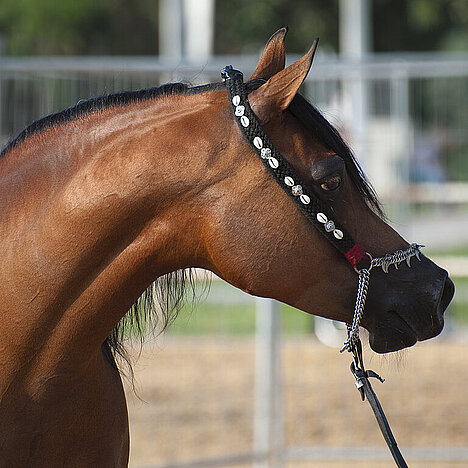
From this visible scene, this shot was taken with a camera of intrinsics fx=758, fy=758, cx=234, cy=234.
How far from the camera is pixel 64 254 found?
1.87 meters

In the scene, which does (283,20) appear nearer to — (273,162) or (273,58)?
(273,58)

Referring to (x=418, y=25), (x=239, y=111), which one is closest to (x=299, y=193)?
(x=239, y=111)

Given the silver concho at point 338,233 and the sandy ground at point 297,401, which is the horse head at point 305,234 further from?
the sandy ground at point 297,401

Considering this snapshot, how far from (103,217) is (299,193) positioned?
0.48 metres

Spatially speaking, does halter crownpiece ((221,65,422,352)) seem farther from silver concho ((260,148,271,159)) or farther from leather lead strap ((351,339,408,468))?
leather lead strap ((351,339,408,468))

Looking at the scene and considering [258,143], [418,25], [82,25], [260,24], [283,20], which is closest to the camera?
[258,143]

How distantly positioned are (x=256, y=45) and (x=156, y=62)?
19.6 metres

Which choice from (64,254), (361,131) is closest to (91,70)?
(361,131)

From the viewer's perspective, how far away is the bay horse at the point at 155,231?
1852 millimetres

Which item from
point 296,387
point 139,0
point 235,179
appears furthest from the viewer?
point 139,0

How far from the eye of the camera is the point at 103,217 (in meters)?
1.86

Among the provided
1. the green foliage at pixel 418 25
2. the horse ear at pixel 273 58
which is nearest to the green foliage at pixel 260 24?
the green foliage at pixel 418 25

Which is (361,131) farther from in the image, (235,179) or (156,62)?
(235,179)

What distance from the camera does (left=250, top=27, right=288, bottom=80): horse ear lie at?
2.03m
